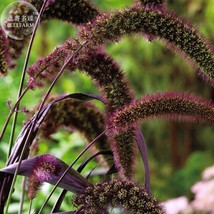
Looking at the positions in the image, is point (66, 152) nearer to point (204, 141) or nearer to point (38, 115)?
point (38, 115)

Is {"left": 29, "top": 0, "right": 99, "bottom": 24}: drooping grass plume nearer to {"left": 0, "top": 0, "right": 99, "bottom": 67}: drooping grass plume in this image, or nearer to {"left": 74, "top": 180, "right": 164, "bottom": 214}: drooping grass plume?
{"left": 0, "top": 0, "right": 99, "bottom": 67}: drooping grass plume

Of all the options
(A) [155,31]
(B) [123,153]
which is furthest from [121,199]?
(A) [155,31]

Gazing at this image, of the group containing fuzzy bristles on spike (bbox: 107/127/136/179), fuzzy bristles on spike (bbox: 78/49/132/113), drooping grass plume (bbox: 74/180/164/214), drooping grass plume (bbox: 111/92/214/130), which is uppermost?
fuzzy bristles on spike (bbox: 78/49/132/113)

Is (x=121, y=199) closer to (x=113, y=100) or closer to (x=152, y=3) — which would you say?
(x=113, y=100)

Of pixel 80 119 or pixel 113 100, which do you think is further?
pixel 80 119

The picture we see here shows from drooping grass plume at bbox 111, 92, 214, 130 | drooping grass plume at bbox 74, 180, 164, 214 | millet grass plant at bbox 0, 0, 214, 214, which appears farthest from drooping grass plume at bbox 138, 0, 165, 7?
drooping grass plume at bbox 74, 180, 164, 214

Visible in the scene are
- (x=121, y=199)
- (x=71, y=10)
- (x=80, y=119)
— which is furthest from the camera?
(x=80, y=119)

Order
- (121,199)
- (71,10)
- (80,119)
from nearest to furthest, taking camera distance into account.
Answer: (121,199), (71,10), (80,119)
